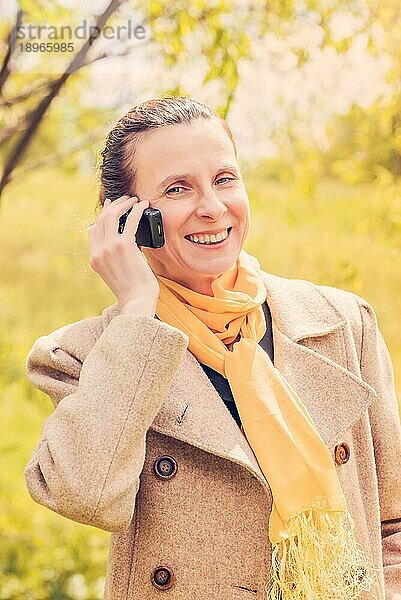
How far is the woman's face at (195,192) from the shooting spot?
156cm

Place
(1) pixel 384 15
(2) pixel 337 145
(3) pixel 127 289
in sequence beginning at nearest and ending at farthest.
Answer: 1. (3) pixel 127 289
2. (1) pixel 384 15
3. (2) pixel 337 145

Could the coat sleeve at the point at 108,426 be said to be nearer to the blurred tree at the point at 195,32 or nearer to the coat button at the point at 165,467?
the coat button at the point at 165,467

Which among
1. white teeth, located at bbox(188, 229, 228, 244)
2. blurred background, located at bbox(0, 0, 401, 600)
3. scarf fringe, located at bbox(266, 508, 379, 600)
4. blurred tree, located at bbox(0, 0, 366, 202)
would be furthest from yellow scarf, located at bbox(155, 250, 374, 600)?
blurred tree, located at bbox(0, 0, 366, 202)

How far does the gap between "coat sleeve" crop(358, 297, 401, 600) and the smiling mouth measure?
1.12 ft

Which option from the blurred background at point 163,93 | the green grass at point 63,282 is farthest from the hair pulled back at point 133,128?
the green grass at point 63,282

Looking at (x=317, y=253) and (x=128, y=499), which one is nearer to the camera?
(x=128, y=499)

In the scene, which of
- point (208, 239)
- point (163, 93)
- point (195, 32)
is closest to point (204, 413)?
point (208, 239)

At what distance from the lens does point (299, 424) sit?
157 cm

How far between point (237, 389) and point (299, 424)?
117mm

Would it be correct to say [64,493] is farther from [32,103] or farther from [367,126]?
[32,103]

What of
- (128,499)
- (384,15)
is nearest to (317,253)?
(384,15)

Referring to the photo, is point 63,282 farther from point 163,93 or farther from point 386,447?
point 386,447

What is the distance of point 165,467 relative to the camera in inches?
60.7

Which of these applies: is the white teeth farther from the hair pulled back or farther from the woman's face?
the hair pulled back
